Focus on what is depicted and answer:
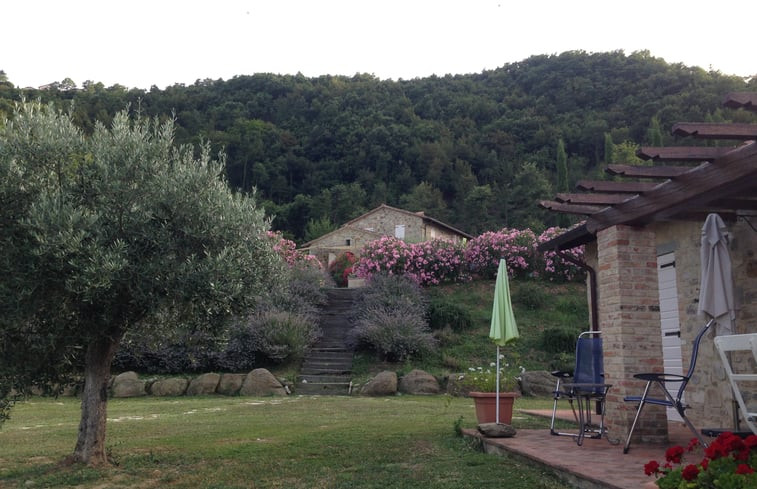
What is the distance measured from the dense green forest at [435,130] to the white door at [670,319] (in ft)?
132

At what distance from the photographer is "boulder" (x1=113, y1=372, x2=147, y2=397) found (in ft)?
53.3

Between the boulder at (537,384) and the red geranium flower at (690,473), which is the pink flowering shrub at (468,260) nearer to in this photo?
the boulder at (537,384)

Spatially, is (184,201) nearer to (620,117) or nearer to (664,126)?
(664,126)

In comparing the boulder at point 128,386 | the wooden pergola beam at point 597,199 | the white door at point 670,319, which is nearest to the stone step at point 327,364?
the boulder at point 128,386

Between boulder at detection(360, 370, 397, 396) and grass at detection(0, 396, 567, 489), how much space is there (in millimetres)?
2922

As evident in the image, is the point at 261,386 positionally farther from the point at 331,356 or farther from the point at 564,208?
the point at 564,208

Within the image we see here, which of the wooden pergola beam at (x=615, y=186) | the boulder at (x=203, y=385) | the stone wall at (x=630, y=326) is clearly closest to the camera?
the wooden pergola beam at (x=615, y=186)

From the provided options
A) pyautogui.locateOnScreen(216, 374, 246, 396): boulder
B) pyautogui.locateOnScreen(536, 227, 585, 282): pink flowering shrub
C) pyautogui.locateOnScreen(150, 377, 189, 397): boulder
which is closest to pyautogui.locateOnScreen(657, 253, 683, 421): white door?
pyautogui.locateOnScreen(216, 374, 246, 396): boulder

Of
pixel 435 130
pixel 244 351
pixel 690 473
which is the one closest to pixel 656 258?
pixel 690 473

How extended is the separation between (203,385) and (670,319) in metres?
11.5

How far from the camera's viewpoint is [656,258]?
704cm

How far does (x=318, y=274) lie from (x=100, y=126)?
16.5 m

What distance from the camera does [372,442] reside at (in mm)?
8164

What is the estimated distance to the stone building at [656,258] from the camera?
562 centimetres
